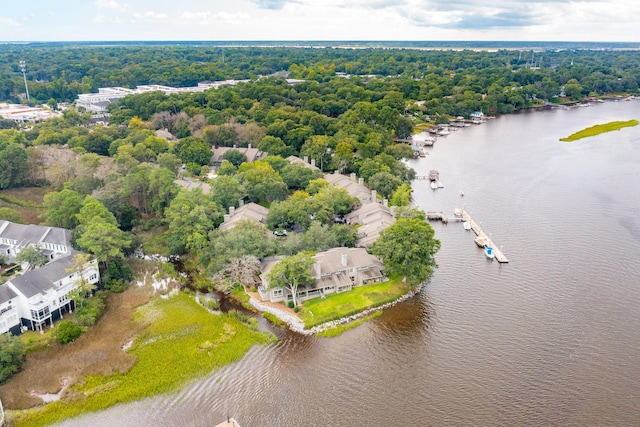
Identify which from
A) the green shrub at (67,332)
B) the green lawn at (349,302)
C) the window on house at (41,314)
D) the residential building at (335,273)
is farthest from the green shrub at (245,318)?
the window on house at (41,314)

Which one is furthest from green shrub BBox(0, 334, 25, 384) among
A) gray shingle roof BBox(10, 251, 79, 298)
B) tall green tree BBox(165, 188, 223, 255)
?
tall green tree BBox(165, 188, 223, 255)

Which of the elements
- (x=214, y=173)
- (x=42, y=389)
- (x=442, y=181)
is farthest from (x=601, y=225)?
(x=42, y=389)

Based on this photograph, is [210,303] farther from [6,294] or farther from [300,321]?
[6,294]

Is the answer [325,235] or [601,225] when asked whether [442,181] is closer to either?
[601,225]

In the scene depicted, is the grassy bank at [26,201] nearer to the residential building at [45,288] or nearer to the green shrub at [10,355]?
the residential building at [45,288]

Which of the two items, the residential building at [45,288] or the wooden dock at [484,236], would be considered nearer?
the residential building at [45,288]

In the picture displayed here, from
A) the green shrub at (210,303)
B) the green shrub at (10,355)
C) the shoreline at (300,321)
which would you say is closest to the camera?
the green shrub at (10,355)

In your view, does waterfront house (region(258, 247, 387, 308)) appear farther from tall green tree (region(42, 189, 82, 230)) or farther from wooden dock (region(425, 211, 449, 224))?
tall green tree (region(42, 189, 82, 230))
